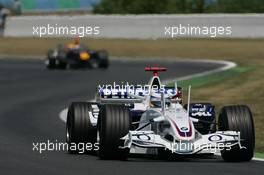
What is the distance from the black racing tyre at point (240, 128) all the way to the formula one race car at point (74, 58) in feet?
80.3

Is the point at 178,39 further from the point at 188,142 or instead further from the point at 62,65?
the point at 188,142

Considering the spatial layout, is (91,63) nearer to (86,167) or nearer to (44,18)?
(44,18)

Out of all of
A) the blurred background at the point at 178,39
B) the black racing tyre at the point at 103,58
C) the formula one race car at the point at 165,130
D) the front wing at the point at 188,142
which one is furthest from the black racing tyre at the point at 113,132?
the black racing tyre at the point at 103,58

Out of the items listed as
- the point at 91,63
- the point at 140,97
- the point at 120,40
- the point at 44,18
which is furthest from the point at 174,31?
the point at 140,97

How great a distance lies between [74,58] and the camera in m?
38.1

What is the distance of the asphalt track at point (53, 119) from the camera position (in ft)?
37.9

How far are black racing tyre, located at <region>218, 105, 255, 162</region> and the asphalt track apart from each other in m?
0.14

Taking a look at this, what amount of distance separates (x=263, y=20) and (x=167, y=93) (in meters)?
32.2

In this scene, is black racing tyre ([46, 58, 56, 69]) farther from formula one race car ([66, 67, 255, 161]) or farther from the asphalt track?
formula one race car ([66, 67, 255, 161])

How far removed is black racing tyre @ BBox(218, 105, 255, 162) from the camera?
41.1 feet

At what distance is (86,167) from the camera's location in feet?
38.6

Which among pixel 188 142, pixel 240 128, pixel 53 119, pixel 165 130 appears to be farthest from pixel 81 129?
pixel 53 119

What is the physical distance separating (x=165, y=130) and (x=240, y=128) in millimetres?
986

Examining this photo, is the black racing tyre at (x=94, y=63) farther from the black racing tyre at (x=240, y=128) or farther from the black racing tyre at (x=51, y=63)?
the black racing tyre at (x=240, y=128)
